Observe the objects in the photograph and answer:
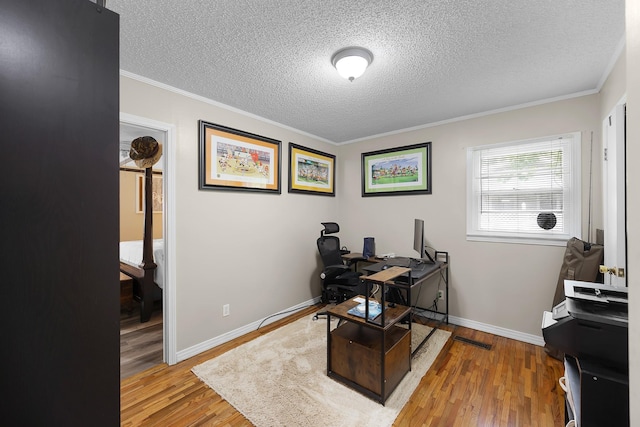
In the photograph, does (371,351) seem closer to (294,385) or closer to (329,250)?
(294,385)

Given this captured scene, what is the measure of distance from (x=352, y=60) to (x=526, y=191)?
2280mm

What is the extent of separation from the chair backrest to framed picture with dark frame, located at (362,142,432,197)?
34.2 inches

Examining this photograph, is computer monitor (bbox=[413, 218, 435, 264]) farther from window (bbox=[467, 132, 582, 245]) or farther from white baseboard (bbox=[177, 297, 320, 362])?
white baseboard (bbox=[177, 297, 320, 362])

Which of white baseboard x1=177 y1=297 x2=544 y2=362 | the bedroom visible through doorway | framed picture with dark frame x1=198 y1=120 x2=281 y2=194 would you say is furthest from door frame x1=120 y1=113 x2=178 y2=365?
framed picture with dark frame x1=198 y1=120 x2=281 y2=194

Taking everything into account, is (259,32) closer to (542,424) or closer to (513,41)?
(513,41)

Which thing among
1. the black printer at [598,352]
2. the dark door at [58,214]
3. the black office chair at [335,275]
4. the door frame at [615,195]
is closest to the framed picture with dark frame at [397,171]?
the black office chair at [335,275]

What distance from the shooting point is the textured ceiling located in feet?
4.75

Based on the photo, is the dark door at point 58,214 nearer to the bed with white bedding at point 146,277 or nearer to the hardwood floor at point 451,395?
the hardwood floor at point 451,395

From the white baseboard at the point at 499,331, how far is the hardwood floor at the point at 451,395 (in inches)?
5.7

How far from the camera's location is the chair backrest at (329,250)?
3.46 meters

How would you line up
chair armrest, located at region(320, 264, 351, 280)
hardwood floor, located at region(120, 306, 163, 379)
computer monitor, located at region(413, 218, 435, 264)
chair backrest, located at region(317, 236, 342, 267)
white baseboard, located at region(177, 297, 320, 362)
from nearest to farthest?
hardwood floor, located at region(120, 306, 163, 379) < white baseboard, located at region(177, 297, 320, 362) < computer monitor, located at region(413, 218, 435, 264) < chair armrest, located at region(320, 264, 351, 280) < chair backrest, located at region(317, 236, 342, 267)

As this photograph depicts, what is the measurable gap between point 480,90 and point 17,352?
→ 3.09 meters

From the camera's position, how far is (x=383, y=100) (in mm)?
2629

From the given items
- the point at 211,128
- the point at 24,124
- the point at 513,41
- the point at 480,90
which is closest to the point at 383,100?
the point at 480,90
